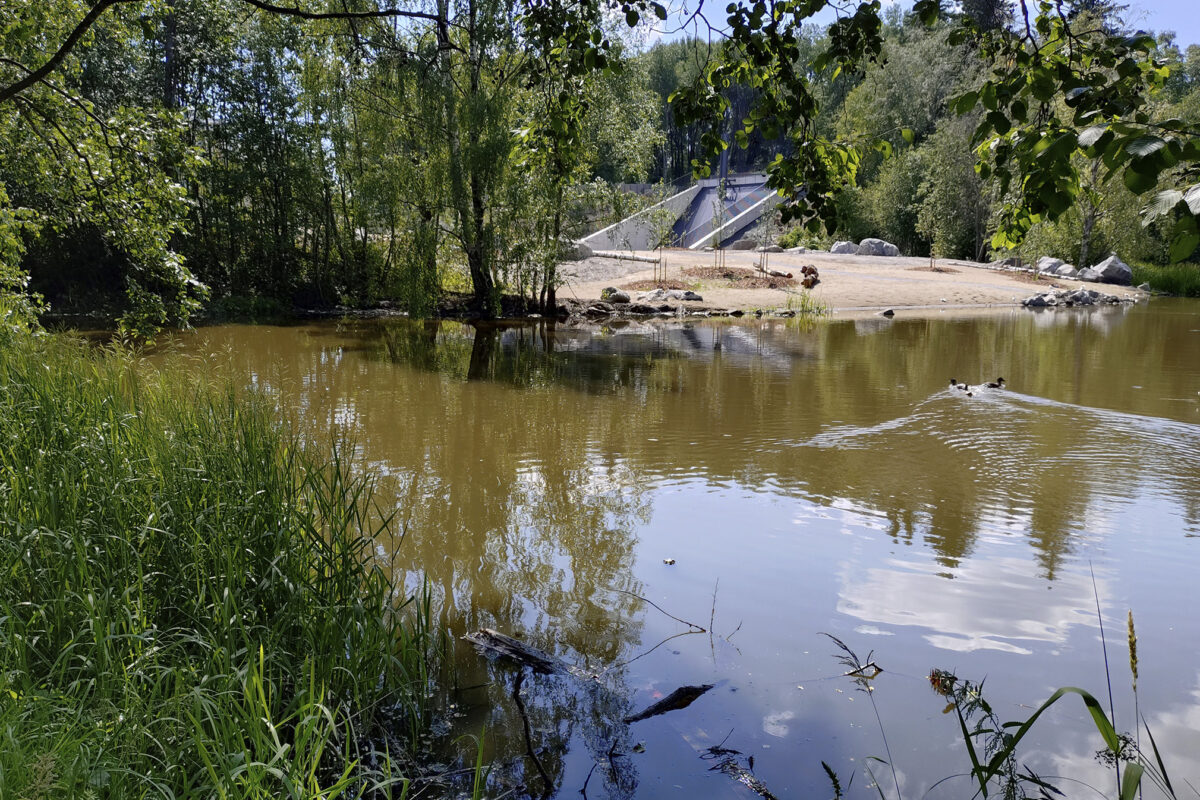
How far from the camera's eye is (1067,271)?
30.7 metres

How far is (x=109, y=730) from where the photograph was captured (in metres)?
2.28

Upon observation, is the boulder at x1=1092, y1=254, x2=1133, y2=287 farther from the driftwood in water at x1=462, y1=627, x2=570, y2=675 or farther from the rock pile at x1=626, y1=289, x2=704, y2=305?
the driftwood in water at x1=462, y1=627, x2=570, y2=675

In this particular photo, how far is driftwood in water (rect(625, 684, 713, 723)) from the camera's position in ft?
11.3

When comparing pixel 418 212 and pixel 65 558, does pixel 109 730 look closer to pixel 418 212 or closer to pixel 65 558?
pixel 65 558

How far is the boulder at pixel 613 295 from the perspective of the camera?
75.6ft

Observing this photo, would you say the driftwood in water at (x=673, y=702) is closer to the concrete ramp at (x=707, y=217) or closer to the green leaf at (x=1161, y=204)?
the green leaf at (x=1161, y=204)

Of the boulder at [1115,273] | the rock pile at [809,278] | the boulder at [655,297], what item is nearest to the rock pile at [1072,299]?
the boulder at [1115,273]

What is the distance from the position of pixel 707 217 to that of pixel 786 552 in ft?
139

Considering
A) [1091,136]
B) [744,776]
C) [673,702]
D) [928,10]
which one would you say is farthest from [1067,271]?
[1091,136]

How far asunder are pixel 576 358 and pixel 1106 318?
→ 15.4 meters

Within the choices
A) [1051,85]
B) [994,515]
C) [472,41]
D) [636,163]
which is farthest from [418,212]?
[1051,85]

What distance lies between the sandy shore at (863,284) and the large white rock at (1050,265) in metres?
1.19

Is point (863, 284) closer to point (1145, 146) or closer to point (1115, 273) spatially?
point (1115, 273)

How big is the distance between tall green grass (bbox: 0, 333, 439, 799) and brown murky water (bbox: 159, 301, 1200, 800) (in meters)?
0.64
